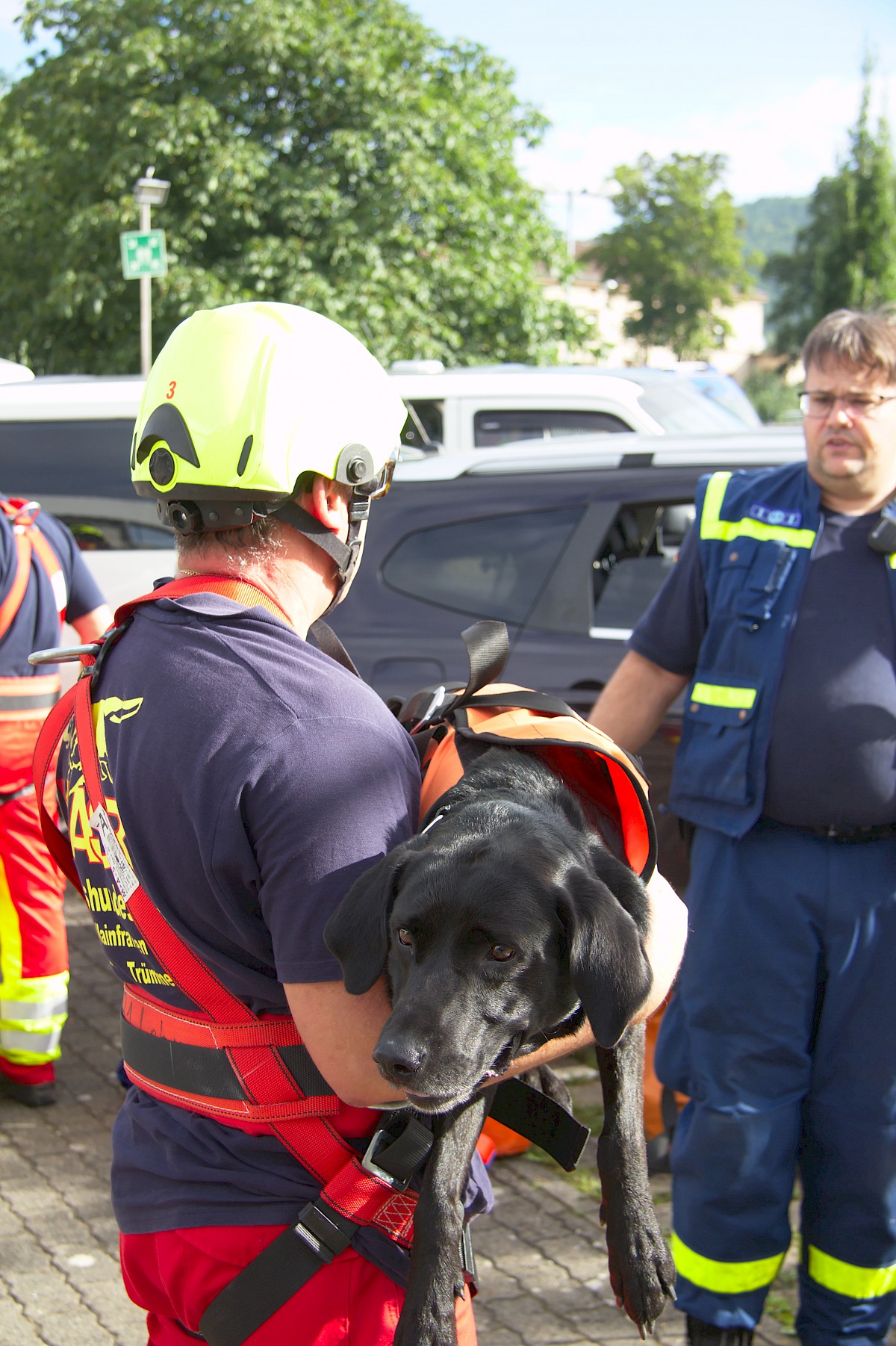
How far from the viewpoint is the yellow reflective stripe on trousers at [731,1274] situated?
3.04 meters

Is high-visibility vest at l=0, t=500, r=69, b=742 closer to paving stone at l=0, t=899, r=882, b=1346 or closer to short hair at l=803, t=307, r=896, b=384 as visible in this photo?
paving stone at l=0, t=899, r=882, b=1346

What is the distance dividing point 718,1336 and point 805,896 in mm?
1117

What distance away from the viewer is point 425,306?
21094 millimetres

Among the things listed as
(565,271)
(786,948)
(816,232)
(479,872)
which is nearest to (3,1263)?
(786,948)

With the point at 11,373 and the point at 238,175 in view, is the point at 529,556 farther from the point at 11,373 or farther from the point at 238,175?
the point at 238,175

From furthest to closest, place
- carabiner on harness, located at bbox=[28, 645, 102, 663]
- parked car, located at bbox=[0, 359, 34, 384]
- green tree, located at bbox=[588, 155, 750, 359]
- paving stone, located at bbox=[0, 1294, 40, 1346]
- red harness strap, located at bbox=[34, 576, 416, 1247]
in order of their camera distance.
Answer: green tree, located at bbox=[588, 155, 750, 359] < parked car, located at bbox=[0, 359, 34, 384] < paving stone, located at bbox=[0, 1294, 40, 1346] < carabiner on harness, located at bbox=[28, 645, 102, 663] < red harness strap, located at bbox=[34, 576, 416, 1247]

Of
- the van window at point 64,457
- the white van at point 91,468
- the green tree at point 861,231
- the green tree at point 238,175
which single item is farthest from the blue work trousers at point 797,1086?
the green tree at point 861,231

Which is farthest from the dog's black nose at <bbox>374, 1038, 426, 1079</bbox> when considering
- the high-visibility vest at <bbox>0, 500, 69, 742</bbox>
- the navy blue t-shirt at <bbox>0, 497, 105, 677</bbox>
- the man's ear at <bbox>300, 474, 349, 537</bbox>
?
the high-visibility vest at <bbox>0, 500, 69, 742</bbox>

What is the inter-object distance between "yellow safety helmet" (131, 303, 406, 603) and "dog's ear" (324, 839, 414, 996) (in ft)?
1.62

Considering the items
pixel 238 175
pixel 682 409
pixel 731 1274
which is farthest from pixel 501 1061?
pixel 238 175

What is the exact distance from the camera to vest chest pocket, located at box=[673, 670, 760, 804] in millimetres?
3051

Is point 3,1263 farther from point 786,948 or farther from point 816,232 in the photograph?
point 816,232

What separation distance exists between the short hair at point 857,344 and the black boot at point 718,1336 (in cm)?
238

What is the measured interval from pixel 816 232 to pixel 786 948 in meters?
61.3
